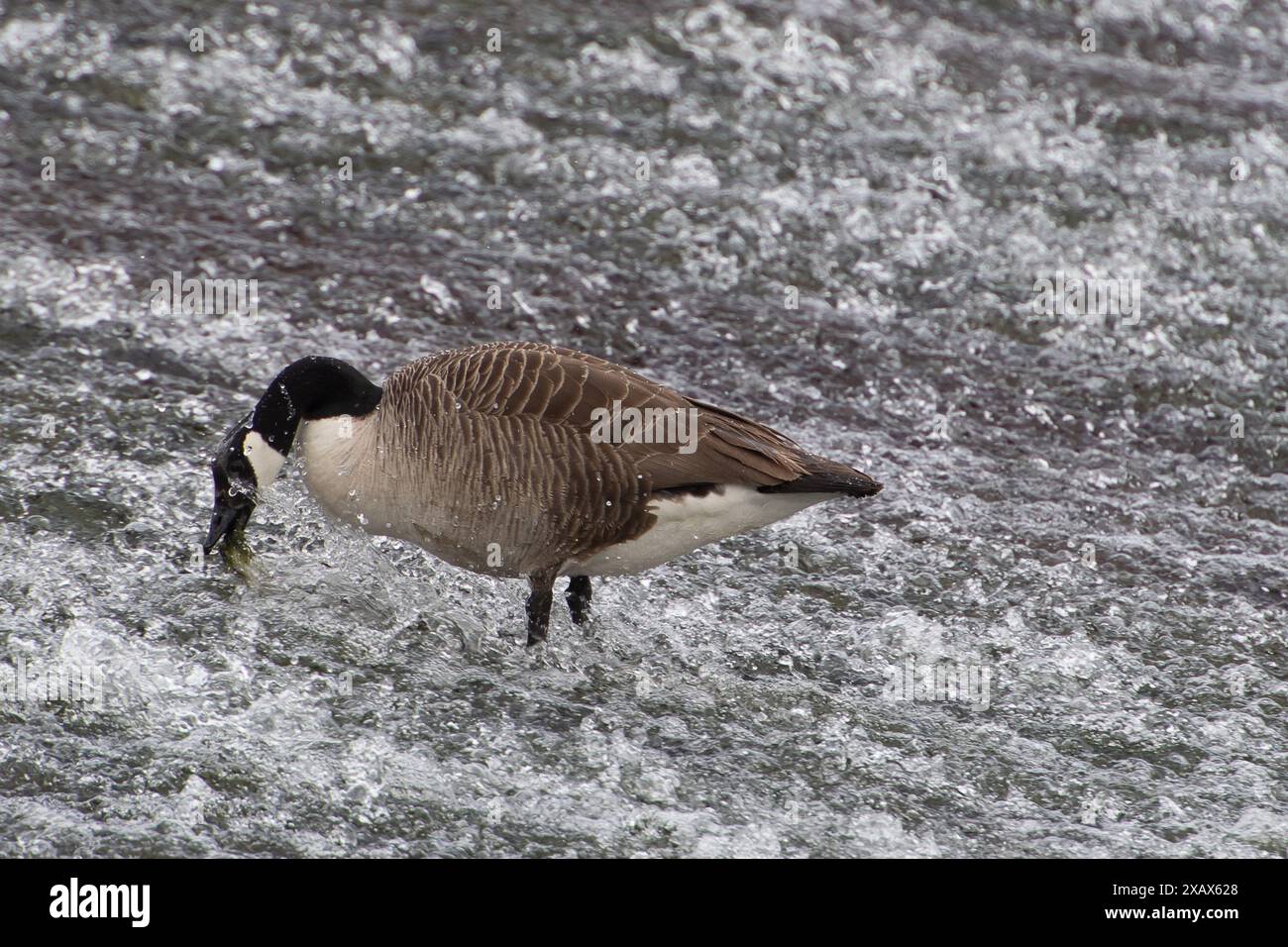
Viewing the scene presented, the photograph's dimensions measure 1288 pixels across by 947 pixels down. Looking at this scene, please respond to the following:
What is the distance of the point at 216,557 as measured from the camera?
7117 mm

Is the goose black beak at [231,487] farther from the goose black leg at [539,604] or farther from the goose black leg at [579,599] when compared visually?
the goose black leg at [579,599]

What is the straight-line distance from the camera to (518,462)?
6129 millimetres

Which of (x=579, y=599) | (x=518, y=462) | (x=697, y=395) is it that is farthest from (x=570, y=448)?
(x=697, y=395)

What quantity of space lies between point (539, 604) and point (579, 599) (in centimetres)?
40

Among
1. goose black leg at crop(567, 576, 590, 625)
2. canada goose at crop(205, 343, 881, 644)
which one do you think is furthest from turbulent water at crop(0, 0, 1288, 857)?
canada goose at crop(205, 343, 881, 644)

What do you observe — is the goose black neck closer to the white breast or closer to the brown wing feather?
the brown wing feather

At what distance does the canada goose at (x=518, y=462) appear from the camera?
20.2 ft

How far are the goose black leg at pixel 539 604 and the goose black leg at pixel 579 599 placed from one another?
0.21 metres

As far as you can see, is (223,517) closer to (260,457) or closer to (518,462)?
(260,457)

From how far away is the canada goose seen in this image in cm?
616

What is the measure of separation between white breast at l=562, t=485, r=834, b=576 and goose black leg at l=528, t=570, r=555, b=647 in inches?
4.0

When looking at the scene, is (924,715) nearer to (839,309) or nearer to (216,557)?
(216,557)

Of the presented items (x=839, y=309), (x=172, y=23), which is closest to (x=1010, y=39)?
(x=839, y=309)
